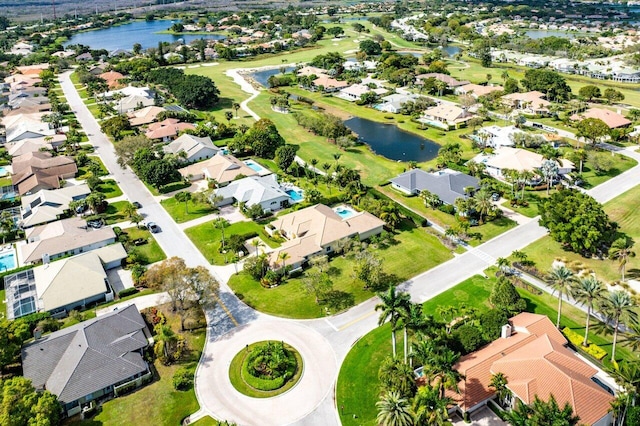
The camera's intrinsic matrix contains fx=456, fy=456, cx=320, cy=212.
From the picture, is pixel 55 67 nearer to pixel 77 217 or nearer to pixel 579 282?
pixel 77 217

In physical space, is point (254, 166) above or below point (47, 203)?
below

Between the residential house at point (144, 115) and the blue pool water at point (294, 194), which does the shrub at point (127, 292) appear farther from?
the residential house at point (144, 115)

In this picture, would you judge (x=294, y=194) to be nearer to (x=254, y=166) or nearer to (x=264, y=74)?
(x=254, y=166)

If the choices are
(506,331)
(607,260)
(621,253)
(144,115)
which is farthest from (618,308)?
(144,115)

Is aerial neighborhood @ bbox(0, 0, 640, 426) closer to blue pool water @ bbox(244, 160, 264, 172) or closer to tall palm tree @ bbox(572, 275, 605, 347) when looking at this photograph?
tall palm tree @ bbox(572, 275, 605, 347)

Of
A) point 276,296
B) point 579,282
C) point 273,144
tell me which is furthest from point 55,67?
point 579,282

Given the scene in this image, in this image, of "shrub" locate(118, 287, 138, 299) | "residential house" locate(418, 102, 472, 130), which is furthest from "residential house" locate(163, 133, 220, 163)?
"residential house" locate(418, 102, 472, 130)

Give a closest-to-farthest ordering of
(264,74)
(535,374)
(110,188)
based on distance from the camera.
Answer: (535,374), (110,188), (264,74)
